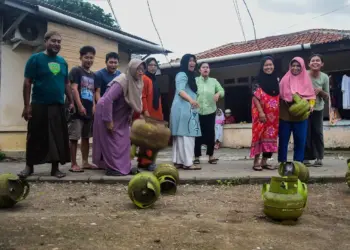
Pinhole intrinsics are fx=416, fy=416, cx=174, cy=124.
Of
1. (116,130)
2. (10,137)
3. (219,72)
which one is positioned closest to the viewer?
(116,130)

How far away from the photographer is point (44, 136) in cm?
499

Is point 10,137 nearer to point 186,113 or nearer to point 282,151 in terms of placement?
point 186,113

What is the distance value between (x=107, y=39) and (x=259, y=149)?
689 cm

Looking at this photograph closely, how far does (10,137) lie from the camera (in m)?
9.59

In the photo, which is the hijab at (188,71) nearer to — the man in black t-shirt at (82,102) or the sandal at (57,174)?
the man in black t-shirt at (82,102)

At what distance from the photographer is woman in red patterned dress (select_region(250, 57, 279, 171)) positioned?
583cm

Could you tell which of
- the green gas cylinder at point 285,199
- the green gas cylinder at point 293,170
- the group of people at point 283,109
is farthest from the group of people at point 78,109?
the green gas cylinder at point 285,199

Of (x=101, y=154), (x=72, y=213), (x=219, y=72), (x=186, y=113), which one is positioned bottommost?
(x=72, y=213)

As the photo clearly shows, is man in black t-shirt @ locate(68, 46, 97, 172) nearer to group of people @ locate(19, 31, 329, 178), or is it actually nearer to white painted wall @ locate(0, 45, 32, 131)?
group of people @ locate(19, 31, 329, 178)

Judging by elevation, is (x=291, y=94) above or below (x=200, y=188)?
above

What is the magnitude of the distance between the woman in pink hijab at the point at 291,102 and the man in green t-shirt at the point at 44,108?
308 cm

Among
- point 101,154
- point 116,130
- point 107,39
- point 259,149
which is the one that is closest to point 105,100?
point 116,130

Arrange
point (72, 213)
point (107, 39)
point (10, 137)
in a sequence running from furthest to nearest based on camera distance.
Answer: point (107, 39), point (10, 137), point (72, 213)

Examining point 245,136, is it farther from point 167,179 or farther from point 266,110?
point 167,179
